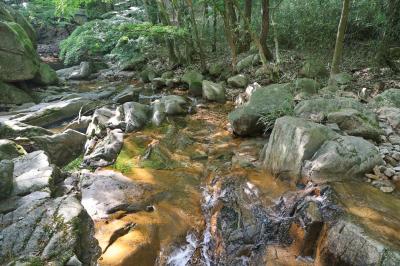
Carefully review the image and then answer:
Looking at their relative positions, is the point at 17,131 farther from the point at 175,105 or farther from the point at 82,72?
the point at 82,72

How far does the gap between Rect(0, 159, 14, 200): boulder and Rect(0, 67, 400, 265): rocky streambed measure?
1 centimetres

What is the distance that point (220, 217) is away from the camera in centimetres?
427

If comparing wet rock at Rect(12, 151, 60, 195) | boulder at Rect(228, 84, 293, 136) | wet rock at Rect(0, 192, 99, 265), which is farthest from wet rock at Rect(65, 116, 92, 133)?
wet rock at Rect(0, 192, 99, 265)

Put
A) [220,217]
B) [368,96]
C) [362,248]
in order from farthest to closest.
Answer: [368,96], [220,217], [362,248]

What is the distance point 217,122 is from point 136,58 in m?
9.21

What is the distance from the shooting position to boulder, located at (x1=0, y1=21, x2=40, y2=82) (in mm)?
11242

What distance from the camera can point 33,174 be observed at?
157 inches

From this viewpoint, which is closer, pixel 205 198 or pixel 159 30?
pixel 205 198

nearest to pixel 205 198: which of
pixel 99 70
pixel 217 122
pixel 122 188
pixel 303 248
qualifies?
pixel 122 188

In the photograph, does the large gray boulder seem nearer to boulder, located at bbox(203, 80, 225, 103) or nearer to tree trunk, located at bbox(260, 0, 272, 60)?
boulder, located at bbox(203, 80, 225, 103)

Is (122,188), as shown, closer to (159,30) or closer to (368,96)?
(368,96)

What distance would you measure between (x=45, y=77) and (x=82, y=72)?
2843mm

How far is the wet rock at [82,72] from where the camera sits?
50.7 feet

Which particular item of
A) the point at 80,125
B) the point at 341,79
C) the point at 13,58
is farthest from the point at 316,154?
the point at 13,58
